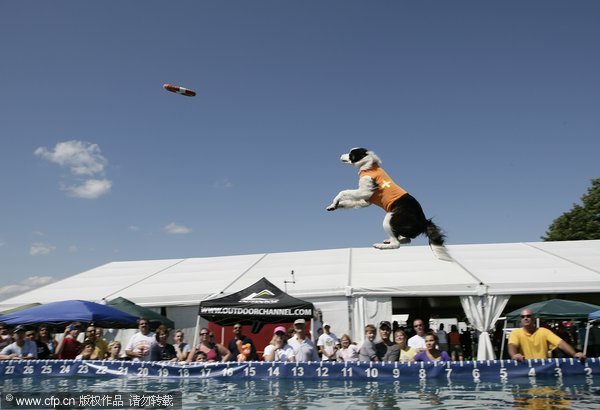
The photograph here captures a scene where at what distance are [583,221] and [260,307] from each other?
28464 mm

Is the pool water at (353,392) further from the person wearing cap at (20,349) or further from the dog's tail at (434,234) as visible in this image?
the dog's tail at (434,234)

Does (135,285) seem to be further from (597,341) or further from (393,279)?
(597,341)

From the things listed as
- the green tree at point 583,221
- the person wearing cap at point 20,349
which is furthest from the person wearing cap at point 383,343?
the green tree at point 583,221

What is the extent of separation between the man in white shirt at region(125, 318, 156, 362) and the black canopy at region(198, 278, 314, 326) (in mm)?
1933

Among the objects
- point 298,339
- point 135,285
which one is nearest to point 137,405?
point 298,339

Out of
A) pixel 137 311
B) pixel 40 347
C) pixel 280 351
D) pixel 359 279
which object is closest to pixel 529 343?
pixel 280 351

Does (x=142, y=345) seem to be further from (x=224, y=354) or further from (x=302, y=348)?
(x=302, y=348)

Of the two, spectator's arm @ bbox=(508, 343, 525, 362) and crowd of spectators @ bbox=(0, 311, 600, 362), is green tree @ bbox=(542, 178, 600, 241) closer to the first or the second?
crowd of spectators @ bbox=(0, 311, 600, 362)

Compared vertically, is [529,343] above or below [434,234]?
below

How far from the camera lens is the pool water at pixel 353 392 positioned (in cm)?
545

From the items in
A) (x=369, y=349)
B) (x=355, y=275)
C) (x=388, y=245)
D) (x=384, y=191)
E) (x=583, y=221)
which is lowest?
(x=369, y=349)

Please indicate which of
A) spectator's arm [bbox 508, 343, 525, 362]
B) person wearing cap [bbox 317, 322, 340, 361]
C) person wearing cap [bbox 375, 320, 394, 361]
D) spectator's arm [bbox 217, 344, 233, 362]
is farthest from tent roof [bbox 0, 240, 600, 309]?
spectator's arm [bbox 508, 343, 525, 362]

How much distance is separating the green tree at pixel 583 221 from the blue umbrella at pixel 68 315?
29579 millimetres

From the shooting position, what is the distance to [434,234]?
5062 mm
